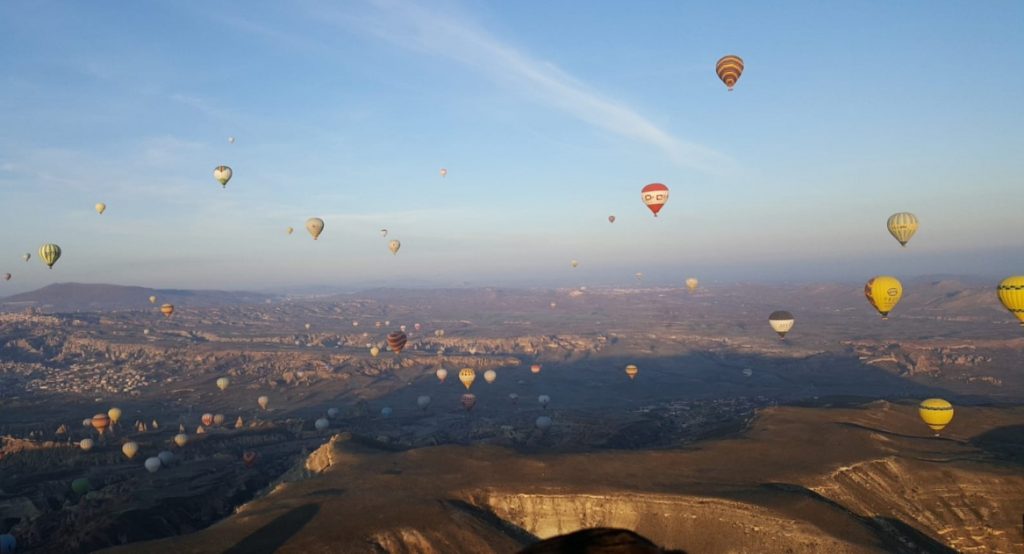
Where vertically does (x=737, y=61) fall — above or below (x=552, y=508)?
above

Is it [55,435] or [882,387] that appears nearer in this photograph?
[55,435]

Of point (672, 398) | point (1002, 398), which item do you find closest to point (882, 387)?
point (1002, 398)

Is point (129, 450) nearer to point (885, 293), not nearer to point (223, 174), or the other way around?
point (223, 174)

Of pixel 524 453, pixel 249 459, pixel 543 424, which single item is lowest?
pixel 249 459

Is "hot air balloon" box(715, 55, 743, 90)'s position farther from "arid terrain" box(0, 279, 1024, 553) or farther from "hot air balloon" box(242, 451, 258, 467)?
"hot air balloon" box(242, 451, 258, 467)

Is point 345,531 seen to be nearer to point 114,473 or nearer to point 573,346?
point 114,473

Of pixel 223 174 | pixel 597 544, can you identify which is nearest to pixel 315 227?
pixel 223 174
